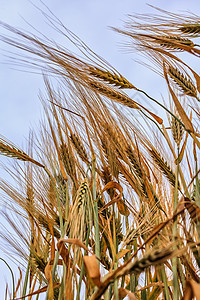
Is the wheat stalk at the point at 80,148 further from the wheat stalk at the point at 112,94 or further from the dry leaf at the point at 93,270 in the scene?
the dry leaf at the point at 93,270

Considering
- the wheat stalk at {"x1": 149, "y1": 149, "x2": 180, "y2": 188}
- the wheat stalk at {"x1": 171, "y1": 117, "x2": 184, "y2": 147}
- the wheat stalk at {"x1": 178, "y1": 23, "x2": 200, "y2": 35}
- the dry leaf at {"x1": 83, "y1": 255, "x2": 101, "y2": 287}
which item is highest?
the wheat stalk at {"x1": 178, "y1": 23, "x2": 200, "y2": 35}

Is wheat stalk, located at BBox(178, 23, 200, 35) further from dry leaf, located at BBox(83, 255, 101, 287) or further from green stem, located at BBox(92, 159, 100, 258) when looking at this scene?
dry leaf, located at BBox(83, 255, 101, 287)

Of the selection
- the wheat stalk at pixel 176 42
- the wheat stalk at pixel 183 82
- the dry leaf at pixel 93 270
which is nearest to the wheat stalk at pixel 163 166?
the wheat stalk at pixel 183 82

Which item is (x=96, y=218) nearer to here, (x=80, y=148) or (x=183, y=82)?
(x=80, y=148)

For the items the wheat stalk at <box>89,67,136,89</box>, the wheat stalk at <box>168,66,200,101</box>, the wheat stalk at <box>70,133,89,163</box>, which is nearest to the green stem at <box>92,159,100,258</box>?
the wheat stalk at <box>70,133,89,163</box>

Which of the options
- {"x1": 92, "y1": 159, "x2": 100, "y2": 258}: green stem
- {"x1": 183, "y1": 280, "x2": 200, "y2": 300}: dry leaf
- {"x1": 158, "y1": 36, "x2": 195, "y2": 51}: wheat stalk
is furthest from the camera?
{"x1": 158, "y1": 36, "x2": 195, "y2": 51}: wheat stalk

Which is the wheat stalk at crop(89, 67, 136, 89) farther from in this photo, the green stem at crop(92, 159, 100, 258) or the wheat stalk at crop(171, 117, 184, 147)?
the green stem at crop(92, 159, 100, 258)

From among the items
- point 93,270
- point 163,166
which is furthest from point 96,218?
point 163,166

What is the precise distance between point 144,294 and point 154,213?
0.21 m

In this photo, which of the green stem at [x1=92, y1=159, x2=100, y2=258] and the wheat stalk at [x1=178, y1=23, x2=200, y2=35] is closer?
the green stem at [x1=92, y1=159, x2=100, y2=258]

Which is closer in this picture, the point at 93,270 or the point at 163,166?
the point at 93,270

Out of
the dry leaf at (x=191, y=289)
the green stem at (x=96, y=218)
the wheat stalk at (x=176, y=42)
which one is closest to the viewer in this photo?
the dry leaf at (x=191, y=289)

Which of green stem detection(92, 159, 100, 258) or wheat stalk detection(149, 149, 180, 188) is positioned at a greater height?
wheat stalk detection(149, 149, 180, 188)

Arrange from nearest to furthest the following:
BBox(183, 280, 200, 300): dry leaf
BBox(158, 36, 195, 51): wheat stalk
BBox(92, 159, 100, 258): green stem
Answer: BBox(183, 280, 200, 300): dry leaf, BBox(92, 159, 100, 258): green stem, BBox(158, 36, 195, 51): wheat stalk
